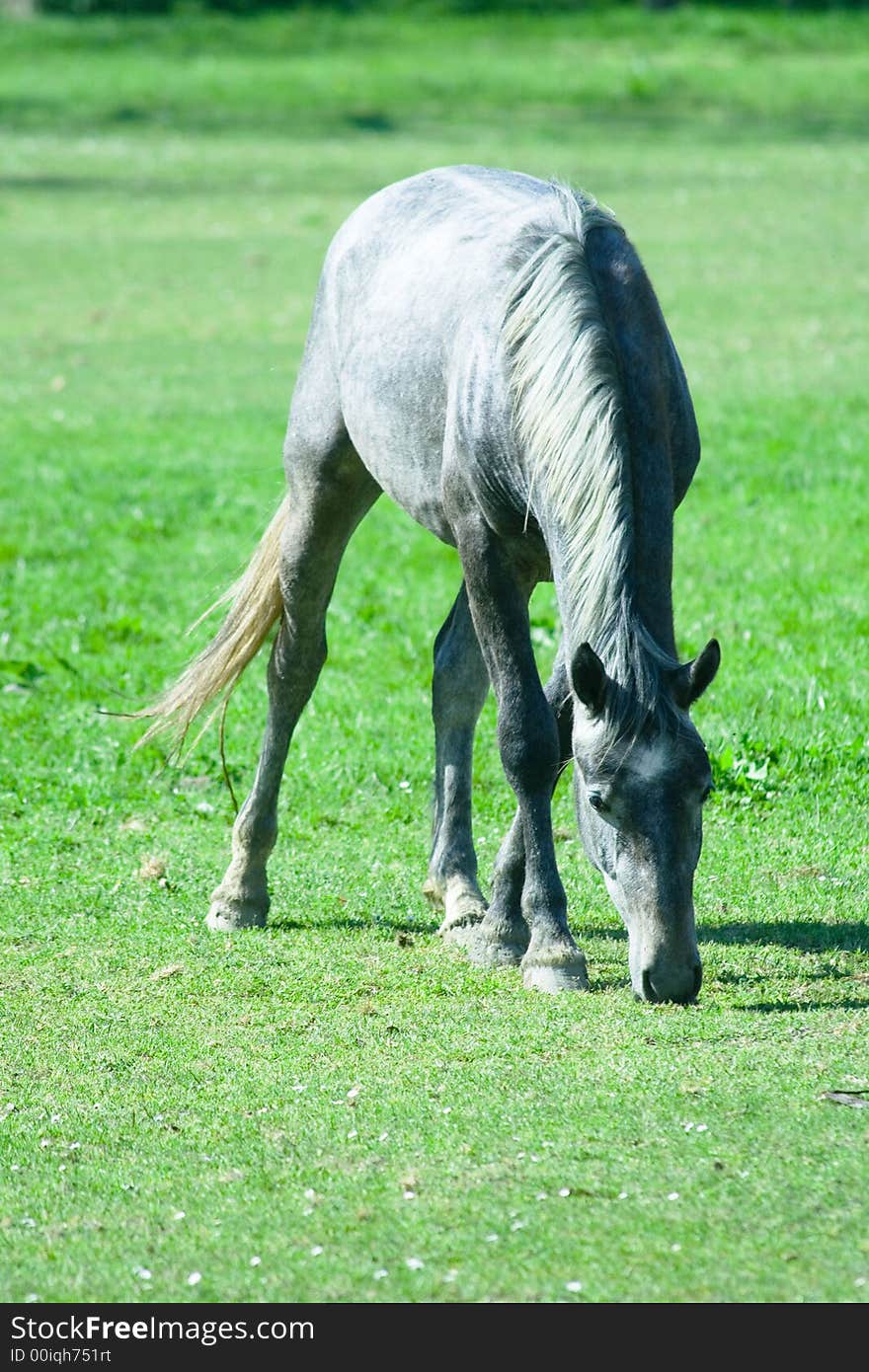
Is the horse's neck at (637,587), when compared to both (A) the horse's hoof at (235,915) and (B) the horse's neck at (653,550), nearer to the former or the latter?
(B) the horse's neck at (653,550)

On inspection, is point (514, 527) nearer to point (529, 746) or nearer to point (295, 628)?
point (529, 746)

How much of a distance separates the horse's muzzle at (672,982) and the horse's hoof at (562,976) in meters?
0.46

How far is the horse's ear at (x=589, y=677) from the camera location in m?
4.46

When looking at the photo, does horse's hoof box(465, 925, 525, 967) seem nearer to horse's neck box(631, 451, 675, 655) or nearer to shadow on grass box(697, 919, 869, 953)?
shadow on grass box(697, 919, 869, 953)

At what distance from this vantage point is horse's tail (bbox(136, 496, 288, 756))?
6492 mm

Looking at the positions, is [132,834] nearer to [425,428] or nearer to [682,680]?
[425,428]

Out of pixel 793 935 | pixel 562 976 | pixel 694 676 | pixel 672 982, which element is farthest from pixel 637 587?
pixel 793 935

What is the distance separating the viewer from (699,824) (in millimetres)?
4613

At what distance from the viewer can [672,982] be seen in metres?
4.65

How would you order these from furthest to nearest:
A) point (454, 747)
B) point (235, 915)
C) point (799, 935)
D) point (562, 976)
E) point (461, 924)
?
point (454, 747) < point (235, 915) < point (461, 924) < point (799, 935) < point (562, 976)

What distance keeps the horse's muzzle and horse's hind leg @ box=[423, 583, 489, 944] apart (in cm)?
134

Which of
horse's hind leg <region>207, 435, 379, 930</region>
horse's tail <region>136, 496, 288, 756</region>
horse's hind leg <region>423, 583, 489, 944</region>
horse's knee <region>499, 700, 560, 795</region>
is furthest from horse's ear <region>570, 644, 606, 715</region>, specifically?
horse's tail <region>136, 496, 288, 756</region>

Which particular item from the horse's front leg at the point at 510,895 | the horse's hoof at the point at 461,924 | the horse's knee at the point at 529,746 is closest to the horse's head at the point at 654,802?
the horse's knee at the point at 529,746

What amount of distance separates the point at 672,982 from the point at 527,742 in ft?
2.81
